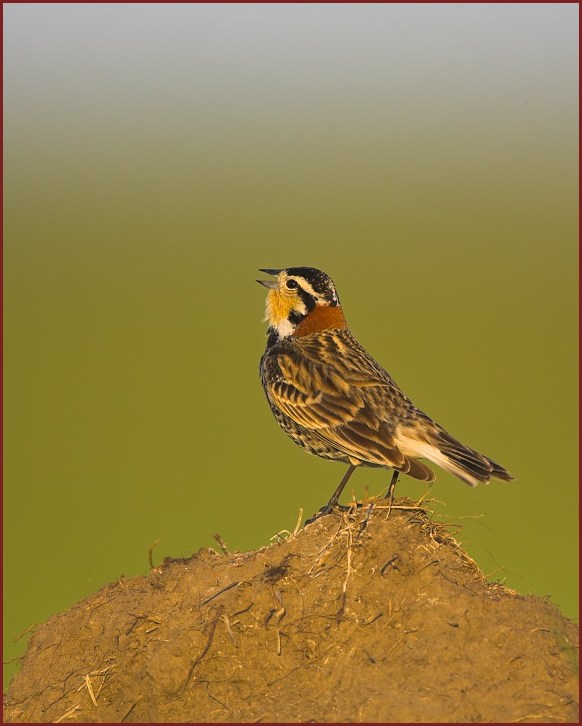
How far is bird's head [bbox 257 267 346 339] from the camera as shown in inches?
518

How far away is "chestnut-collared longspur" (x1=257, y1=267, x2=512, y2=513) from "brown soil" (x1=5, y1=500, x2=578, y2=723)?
961mm

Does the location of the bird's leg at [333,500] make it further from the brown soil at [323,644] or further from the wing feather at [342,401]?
the brown soil at [323,644]

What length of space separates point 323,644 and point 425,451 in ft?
9.35

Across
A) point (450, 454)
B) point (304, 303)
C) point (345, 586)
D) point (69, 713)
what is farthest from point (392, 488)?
point (69, 713)

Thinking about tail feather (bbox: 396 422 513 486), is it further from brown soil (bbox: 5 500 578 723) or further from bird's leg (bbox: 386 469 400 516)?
brown soil (bbox: 5 500 578 723)

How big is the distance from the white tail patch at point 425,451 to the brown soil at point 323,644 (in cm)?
78

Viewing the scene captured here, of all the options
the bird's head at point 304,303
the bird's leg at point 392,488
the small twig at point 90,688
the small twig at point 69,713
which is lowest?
the small twig at point 69,713

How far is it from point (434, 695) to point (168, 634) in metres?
2.32

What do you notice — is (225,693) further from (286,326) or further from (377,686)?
(286,326)

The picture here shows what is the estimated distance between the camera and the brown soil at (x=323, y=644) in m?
8.33

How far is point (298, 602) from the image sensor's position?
9273 millimetres

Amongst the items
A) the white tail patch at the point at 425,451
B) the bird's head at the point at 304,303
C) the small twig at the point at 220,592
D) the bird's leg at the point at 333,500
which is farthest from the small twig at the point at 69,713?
the bird's head at the point at 304,303

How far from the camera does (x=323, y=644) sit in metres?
9.02

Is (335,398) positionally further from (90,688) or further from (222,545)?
(90,688)
